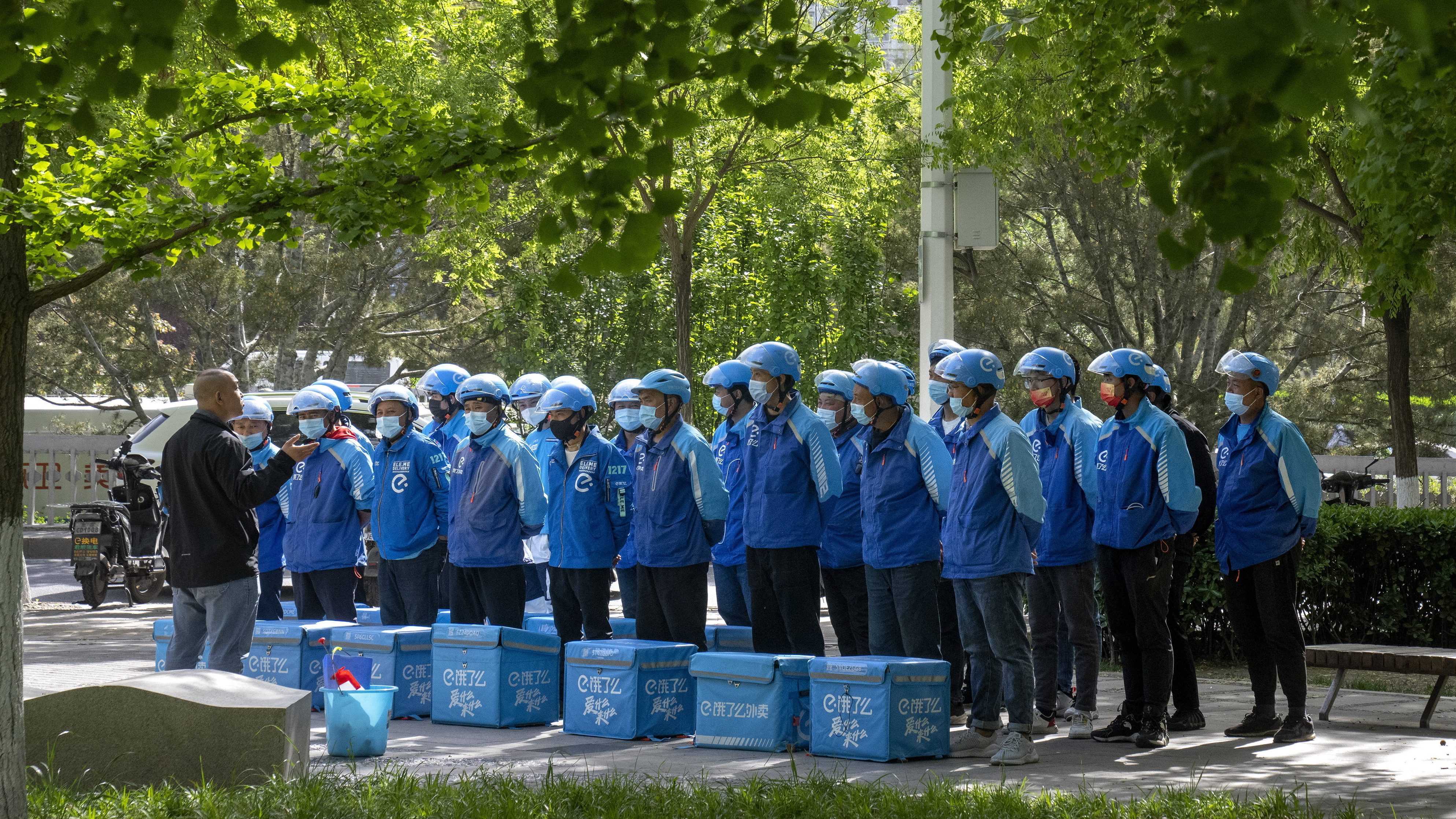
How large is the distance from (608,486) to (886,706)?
3136mm

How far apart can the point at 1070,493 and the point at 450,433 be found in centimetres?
583

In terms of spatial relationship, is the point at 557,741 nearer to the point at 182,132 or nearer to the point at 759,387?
the point at 759,387

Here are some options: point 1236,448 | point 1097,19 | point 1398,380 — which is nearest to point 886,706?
point 1236,448

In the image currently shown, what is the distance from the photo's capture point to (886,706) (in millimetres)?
7801

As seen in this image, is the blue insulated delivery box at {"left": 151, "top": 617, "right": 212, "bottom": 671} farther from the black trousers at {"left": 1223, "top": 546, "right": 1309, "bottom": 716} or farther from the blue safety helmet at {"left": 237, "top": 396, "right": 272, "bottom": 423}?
the black trousers at {"left": 1223, "top": 546, "right": 1309, "bottom": 716}

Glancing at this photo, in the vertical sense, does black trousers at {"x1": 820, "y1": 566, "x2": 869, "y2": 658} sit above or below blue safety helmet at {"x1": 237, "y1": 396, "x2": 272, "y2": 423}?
below

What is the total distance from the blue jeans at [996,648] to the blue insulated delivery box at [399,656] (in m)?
3.72

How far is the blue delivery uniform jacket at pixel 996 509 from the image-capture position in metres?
8.02

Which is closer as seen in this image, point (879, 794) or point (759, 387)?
point (879, 794)

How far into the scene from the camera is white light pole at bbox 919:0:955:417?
40.4 ft

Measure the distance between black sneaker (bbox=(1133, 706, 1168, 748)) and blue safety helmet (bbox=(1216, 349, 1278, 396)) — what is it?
2.11 m

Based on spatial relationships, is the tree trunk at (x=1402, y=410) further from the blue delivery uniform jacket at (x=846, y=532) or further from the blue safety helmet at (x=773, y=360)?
the blue safety helmet at (x=773, y=360)

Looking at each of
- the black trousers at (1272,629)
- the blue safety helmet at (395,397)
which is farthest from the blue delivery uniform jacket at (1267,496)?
the blue safety helmet at (395,397)

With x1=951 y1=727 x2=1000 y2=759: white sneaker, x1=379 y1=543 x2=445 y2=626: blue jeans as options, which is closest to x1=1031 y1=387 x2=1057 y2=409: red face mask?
x1=951 y1=727 x2=1000 y2=759: white sneaker
